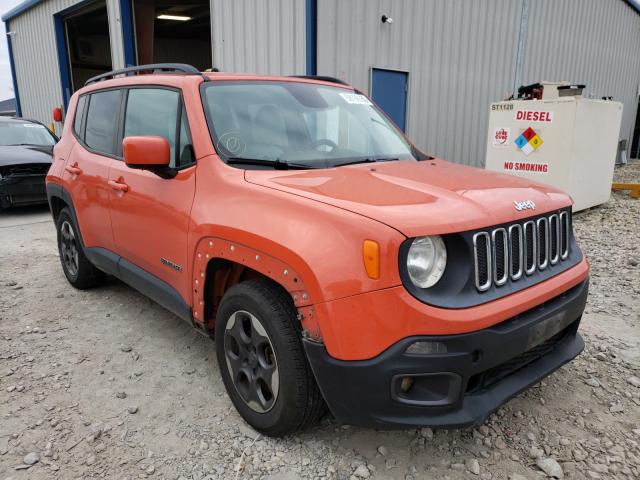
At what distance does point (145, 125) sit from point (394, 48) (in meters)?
6.10

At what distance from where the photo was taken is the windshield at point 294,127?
2.71 metres

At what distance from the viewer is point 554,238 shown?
2502 mm

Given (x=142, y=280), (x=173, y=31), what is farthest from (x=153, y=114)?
(x=173, y=31)

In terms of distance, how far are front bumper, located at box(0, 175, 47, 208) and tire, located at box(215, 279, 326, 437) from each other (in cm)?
695

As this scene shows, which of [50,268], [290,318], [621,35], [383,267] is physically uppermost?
[621,35]

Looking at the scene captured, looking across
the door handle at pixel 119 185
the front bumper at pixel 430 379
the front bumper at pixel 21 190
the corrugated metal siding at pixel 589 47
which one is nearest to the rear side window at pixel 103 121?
the door handle at pixel 119 185

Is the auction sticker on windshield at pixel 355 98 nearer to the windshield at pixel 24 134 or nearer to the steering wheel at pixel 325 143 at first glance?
the steering wheel at pixel 325 143

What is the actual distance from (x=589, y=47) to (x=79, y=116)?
15.8 m

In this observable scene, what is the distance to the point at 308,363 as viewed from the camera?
2.12 metres

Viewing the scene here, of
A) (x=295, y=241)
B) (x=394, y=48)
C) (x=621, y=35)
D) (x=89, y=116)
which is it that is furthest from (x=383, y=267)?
(x=621, y=35)

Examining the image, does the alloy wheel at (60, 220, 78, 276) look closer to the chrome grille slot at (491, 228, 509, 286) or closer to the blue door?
the chrome grille slot at (491, 228, 509, 286)

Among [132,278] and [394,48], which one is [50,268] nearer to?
[132,278]

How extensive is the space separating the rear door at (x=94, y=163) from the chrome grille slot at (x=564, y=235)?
9.72ft

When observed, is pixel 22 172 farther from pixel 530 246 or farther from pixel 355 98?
pixel 530 246
